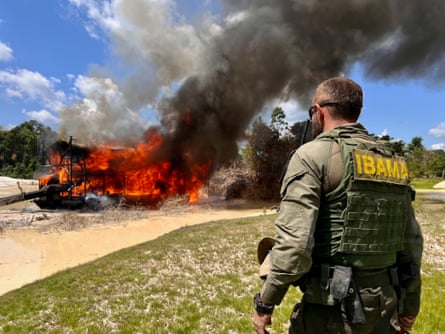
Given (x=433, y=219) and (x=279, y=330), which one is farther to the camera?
(x=433, y=219)

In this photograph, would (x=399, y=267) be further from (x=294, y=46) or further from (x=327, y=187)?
(x=294, y=46)

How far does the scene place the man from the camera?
1441 millimetres

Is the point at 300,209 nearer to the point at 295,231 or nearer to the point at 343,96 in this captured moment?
the point at 295,231

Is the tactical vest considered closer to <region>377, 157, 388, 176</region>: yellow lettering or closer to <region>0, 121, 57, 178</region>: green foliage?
<region>377, 157, 388, 176</region>: yellow lettering

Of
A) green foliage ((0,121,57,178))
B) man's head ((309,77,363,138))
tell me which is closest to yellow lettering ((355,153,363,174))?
man's head ((309,77,363,138))

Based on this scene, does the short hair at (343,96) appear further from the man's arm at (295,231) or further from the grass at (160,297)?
the grass at (160,297)

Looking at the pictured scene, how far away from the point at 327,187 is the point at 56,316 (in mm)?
3760

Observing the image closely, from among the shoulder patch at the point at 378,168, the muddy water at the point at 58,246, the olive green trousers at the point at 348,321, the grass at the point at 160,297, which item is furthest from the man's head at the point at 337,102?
the muddy water at the point at 58,246

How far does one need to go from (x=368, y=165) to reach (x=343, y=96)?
40 centimetres

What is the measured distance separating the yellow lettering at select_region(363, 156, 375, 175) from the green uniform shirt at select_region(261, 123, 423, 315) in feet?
0.37

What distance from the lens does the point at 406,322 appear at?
72.1 inches

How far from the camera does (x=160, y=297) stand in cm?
419

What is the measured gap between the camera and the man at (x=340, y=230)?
1441mm

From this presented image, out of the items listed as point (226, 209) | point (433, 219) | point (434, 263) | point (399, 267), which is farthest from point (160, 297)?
point (226, 209)
